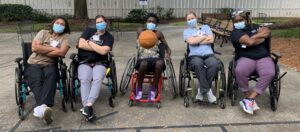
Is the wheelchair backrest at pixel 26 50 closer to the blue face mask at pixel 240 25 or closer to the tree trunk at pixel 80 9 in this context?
the blue face mask at pixel 240 25

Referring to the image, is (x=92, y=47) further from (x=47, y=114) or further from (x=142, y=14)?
(x=142, y=14)

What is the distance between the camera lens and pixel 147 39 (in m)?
4.52

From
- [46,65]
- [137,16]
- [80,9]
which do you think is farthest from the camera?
[137,16]

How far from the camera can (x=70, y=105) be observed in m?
4.44

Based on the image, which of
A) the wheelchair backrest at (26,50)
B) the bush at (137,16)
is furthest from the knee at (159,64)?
the bush at (137,16)

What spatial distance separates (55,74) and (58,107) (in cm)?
56

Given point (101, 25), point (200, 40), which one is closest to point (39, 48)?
point (101, 25)

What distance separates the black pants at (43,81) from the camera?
3.80m

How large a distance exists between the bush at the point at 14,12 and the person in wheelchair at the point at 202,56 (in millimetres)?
13813

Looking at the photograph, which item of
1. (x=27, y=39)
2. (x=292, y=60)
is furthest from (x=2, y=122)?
(x=27, y=39)

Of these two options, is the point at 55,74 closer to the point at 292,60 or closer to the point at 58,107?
the point at 58,107

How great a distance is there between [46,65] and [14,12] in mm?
13505

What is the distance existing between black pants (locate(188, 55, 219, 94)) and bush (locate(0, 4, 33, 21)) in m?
14.1

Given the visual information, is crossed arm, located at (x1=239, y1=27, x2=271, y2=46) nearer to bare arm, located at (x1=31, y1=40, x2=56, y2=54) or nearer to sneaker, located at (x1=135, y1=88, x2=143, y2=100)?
sneaker, located at (x1=135, y1=88, x2=143, y2=100)
